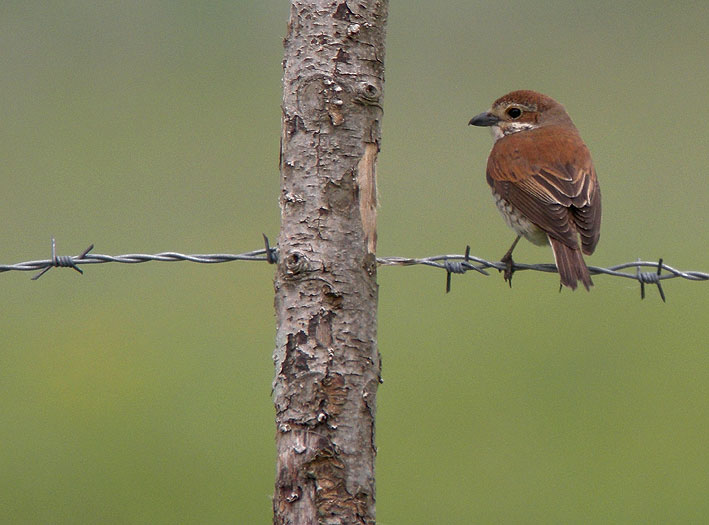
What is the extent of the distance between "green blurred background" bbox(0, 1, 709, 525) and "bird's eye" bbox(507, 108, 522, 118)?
261cm

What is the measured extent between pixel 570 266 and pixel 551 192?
654 millimetres

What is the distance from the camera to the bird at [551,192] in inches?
232

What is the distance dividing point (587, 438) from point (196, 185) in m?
6.72

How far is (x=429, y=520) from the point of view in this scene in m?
7.36

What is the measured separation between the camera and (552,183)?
6.24 metres

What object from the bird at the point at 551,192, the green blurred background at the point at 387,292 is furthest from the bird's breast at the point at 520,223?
the green blurred background at the point at 387,292

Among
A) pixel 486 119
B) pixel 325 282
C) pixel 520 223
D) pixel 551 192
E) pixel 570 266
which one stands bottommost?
pixel 325 282

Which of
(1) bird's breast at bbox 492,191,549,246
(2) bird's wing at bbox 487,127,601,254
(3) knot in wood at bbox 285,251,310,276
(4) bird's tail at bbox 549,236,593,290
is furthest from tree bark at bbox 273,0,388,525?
(1) bird's breast at bbox 492,191,549,246

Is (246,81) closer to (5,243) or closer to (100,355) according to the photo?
(5,243)

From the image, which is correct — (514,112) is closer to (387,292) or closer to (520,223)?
(520,223)

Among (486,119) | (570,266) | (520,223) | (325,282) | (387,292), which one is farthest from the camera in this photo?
(387,292)

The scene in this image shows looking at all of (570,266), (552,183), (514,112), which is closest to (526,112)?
(514,112)

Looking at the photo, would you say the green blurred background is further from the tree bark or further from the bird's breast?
the tree bark

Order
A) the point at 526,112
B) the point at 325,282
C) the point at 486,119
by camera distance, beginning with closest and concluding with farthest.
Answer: the point at 325,282
the point at 526,112
the point at 486,119
